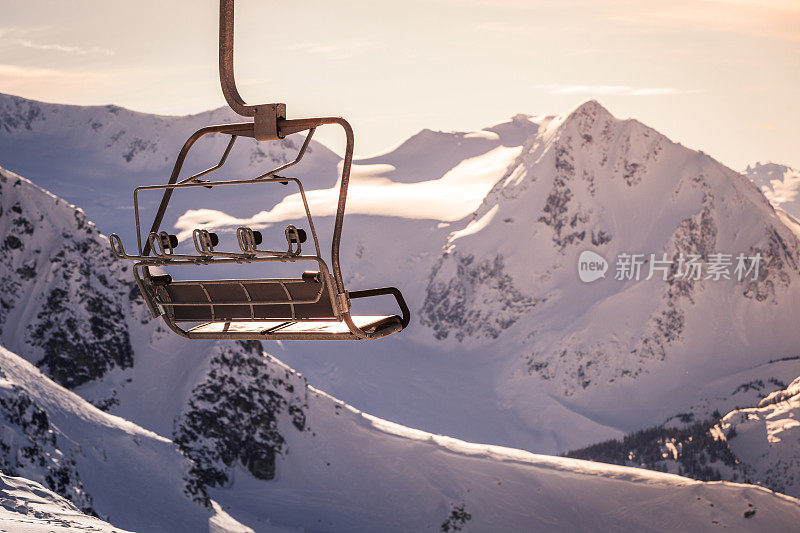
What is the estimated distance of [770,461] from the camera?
16612 cm

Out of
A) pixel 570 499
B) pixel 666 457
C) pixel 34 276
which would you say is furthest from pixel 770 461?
pixel 34 276

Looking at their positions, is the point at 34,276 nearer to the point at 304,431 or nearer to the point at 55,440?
the point at 304,431

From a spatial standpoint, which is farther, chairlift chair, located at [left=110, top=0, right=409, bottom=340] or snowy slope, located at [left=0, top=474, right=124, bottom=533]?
snowy slope, located at [left=0, top=474, right=124, bottom=533]

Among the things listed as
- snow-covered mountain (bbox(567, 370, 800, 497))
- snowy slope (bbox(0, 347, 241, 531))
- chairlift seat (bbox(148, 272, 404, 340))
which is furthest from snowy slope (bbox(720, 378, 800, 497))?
chairlift seat (bbox(148, 272, 404, 340))

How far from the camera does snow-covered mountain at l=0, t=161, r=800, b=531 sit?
7719cm

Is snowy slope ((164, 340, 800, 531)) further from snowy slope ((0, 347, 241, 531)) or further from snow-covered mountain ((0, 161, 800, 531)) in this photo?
Answer: snowy slope ((0, 347, 241, 531))

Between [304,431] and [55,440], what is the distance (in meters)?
35.8

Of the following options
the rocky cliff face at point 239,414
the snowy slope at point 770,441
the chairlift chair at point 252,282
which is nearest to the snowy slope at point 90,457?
the rocky cliff face at point 239,414

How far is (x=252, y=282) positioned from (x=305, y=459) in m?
76.7

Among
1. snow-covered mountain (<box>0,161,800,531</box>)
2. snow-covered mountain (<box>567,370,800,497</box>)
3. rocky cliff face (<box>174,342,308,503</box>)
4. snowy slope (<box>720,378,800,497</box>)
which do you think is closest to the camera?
snow-covered mountain (<box>0,161,800,531</box>)

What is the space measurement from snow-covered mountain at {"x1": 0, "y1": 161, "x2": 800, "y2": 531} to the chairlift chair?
5693 cm

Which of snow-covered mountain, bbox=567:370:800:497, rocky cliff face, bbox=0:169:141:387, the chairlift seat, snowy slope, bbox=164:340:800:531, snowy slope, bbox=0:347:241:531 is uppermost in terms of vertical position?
the chairlift seat

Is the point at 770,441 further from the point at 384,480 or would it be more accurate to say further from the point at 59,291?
the point at 59,291

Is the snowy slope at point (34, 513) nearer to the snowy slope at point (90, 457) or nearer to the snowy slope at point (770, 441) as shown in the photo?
the snowy slope at point (90, 457)
